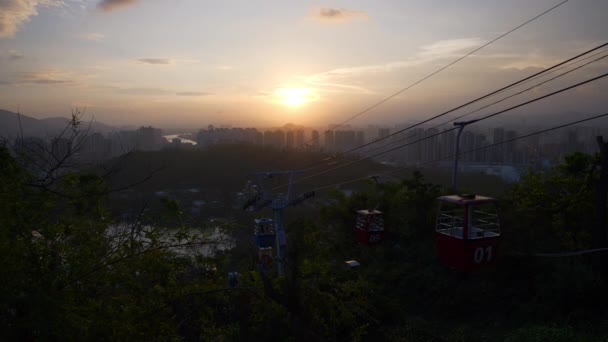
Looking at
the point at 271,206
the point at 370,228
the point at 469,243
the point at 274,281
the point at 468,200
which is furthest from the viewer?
the point at 271,206

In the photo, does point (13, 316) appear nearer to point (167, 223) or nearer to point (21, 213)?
point (21, 213)

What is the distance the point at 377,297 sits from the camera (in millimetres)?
9984

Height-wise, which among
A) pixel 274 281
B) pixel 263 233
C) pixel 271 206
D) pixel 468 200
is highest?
pixel 468 200

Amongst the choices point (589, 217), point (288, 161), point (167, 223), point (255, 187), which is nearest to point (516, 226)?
point (589, 217)

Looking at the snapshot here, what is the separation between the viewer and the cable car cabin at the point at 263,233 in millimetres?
13328

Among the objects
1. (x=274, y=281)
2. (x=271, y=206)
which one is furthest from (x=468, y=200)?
(x=271, y=206)

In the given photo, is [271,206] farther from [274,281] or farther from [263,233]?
[274,281]

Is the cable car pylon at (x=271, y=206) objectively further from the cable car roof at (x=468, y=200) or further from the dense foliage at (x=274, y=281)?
the cable car roof at (x=468, y=200)

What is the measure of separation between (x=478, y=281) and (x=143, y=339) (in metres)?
11.2

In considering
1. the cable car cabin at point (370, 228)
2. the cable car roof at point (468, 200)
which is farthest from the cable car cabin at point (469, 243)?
the cable car cabin at point (370, 228)

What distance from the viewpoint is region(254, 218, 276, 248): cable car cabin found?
13328mm

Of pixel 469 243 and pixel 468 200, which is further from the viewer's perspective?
pixel 469 243

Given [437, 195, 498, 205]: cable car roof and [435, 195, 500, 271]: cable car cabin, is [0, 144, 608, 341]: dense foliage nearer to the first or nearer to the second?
→ [435, 195, 500, 271]: cable car cabin

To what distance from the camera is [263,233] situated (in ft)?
43.9
